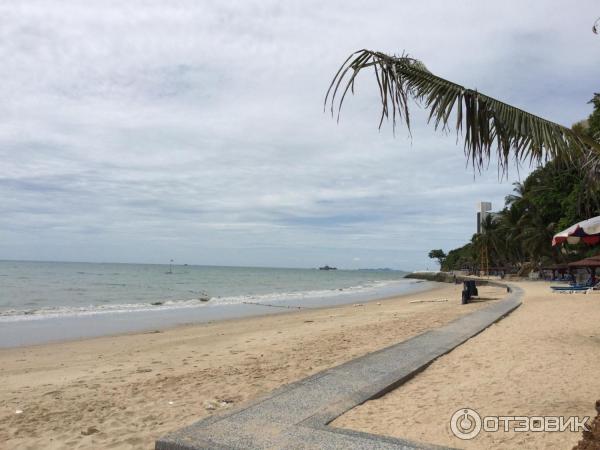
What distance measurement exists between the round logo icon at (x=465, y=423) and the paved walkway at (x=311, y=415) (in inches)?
24.4

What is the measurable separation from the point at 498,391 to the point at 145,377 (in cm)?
484

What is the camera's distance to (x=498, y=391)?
4.70 metres

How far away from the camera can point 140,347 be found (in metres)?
10.3

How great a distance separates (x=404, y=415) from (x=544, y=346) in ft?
12.8

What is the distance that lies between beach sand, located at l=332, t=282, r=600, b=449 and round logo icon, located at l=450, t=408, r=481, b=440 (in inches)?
2.2

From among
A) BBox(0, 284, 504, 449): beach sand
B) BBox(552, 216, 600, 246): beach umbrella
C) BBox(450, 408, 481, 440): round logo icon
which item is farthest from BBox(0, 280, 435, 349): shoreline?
BBox(552, 216, 600, 246): beach umbrella

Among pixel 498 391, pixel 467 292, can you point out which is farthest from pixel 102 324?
pixel 498 391

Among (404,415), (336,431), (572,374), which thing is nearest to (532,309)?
(572,374)

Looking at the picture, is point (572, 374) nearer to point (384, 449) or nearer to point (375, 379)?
point (375, 379)

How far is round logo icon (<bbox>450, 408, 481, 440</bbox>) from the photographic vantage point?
362 cm

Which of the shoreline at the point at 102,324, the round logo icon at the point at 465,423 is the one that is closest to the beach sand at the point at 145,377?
the shoreline at the point at 102,324

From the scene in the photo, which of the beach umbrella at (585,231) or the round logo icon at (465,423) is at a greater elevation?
the beach umbrella at (585,231)

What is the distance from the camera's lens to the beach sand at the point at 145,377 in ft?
14.7

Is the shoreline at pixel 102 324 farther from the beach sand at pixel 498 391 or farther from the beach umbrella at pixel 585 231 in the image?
the beach umbrella at pixel 585 231
